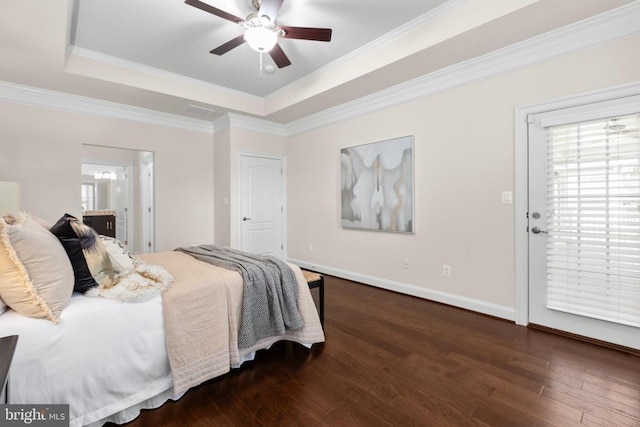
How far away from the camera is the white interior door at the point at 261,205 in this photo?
4.98m

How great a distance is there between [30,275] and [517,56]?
151 inches

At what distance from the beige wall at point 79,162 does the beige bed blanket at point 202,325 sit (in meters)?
2.92

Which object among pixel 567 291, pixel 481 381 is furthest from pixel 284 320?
pixel 567 291

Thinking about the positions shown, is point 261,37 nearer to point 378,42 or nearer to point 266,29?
point 266,29

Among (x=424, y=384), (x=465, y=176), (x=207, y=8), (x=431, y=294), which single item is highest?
(x=207, y=8)

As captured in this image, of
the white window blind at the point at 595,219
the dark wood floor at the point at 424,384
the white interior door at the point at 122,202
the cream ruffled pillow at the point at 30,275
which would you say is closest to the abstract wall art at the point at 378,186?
the white window blind at the point at 595,219

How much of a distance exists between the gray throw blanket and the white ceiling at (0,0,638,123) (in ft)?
7.24

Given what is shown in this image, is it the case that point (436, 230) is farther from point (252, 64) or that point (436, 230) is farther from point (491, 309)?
point (252, 64)

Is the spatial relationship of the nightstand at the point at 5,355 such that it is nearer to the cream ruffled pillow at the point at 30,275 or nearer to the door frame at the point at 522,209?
the cream ruffled pillow at the point at 30,275

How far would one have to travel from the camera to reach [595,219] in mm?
2434

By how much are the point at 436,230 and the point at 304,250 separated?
7.81 feet

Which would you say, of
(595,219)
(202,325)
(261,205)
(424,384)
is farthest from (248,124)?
(595,219)

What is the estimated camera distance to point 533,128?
272 cm

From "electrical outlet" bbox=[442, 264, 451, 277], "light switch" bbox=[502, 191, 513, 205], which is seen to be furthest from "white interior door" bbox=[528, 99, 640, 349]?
"electrical outlet" bbox=[442, 264, 451, 277]
